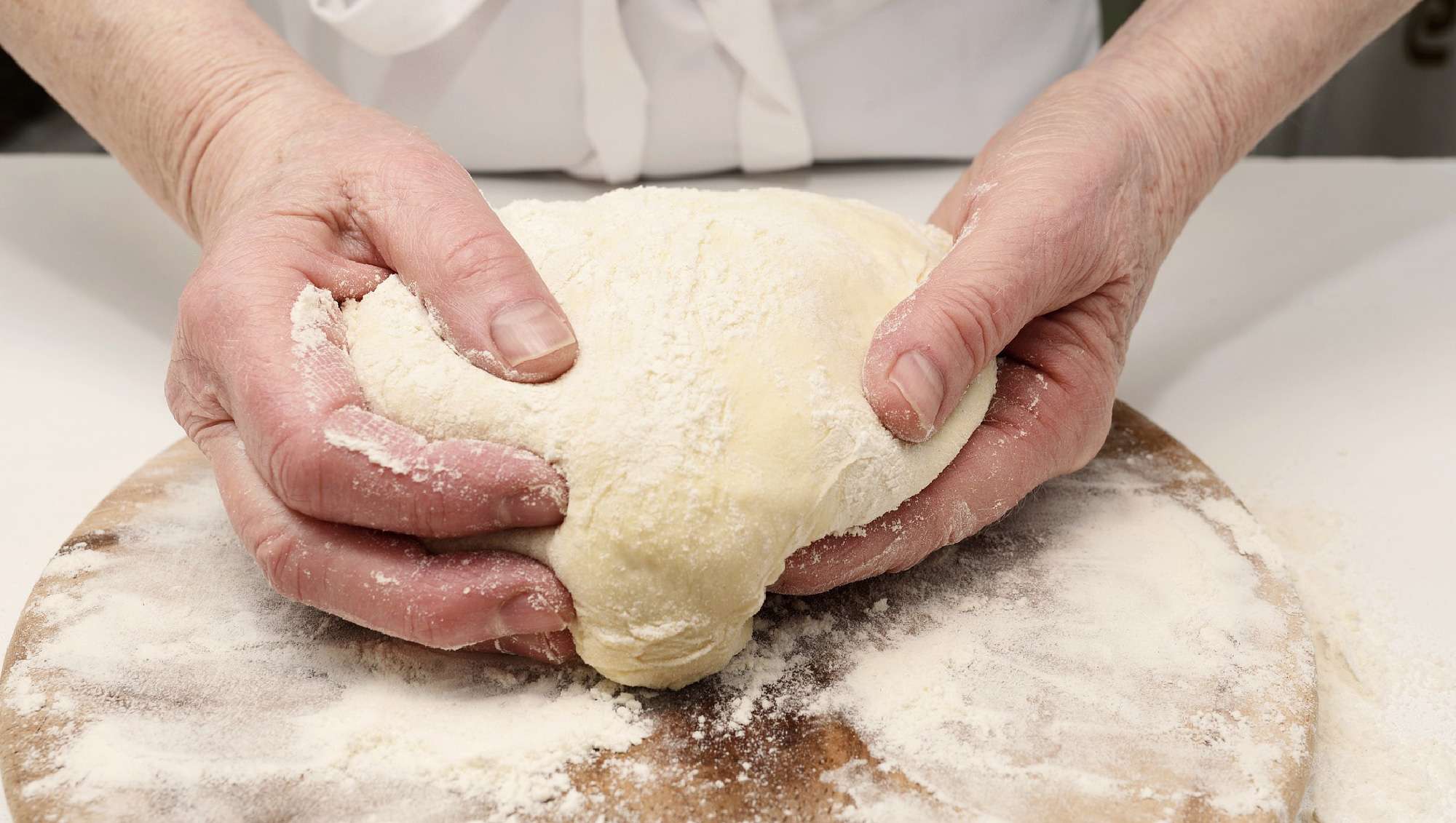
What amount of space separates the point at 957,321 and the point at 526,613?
0.63m

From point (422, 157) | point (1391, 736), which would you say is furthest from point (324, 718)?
point (1391, 736)

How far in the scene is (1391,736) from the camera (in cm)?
137

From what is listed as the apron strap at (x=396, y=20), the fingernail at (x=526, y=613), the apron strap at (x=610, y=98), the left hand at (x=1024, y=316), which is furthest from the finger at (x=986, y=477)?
the apron strap at (x=396, y=20)

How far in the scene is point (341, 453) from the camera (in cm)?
120

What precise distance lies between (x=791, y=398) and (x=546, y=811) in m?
0.53

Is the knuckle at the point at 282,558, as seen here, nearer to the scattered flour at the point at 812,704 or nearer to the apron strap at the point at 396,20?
the scattered flour at the point at 812,704

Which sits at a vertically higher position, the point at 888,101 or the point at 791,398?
the point at 791,398

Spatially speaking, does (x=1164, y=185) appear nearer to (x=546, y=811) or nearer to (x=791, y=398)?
(x=791, y=398)

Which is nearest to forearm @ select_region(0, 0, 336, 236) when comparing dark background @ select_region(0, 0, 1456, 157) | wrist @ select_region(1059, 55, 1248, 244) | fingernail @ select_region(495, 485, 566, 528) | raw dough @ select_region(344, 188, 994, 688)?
raw dough @ select_region(344, 188, 994, 688)

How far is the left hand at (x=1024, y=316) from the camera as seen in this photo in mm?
1362

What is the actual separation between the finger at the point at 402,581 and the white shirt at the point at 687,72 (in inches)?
46.2

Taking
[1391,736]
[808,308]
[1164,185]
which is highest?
[808,308]

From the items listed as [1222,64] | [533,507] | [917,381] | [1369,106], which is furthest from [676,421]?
[1369,106]

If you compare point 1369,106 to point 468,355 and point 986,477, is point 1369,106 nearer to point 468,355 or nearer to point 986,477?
point 986,477
